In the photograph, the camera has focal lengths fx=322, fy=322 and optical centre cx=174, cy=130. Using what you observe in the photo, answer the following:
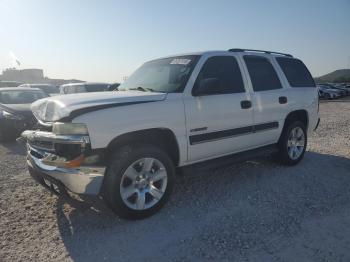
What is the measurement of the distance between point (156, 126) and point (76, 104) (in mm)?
899

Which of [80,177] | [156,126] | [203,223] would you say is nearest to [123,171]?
[80,177]

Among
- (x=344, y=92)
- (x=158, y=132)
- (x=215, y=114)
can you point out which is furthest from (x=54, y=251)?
(x=344, y=92)

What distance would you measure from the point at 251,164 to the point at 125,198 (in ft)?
9.83

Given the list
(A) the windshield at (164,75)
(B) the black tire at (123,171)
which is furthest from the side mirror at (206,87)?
(B) the black tire at (123,171)

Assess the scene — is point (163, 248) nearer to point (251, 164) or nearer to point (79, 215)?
point (79, 215)

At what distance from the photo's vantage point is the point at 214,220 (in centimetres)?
367

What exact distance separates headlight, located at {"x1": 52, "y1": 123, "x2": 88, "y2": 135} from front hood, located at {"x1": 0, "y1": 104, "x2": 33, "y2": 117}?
508cm

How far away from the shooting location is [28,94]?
953 cm

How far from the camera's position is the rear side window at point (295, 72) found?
568 cm

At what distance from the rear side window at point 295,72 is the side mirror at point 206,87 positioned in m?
2.18

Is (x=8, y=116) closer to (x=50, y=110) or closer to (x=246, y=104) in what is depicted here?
(x=50, y=110)

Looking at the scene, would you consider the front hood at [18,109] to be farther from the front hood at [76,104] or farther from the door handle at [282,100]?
the door handle at [282,100]

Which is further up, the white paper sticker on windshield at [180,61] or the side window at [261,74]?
the white paper sticker on windshield at [180,61]

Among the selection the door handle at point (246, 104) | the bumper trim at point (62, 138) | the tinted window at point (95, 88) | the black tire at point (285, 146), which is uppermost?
the tinted window at point (95, 88)
